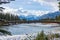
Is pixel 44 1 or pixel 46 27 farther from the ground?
pixel 44 1

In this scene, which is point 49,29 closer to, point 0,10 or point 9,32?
point 9,32

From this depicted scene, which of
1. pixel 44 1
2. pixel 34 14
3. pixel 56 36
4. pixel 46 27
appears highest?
pixel 44 1

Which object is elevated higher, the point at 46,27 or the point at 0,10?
the point at 0,10

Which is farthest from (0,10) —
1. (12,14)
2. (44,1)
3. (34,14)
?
(44,1)

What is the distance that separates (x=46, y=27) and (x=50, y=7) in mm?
257

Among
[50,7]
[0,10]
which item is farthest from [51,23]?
[0,10]

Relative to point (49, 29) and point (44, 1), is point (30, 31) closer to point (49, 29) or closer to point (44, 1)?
point (49, 29)

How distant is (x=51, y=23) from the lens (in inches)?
52.2

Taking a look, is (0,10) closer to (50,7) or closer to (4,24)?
(4,24)

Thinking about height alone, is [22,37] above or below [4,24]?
below

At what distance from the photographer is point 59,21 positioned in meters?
1.34

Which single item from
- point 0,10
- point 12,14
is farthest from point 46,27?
point 0,10

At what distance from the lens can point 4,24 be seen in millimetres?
1306

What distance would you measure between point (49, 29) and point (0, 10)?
2.14ft
